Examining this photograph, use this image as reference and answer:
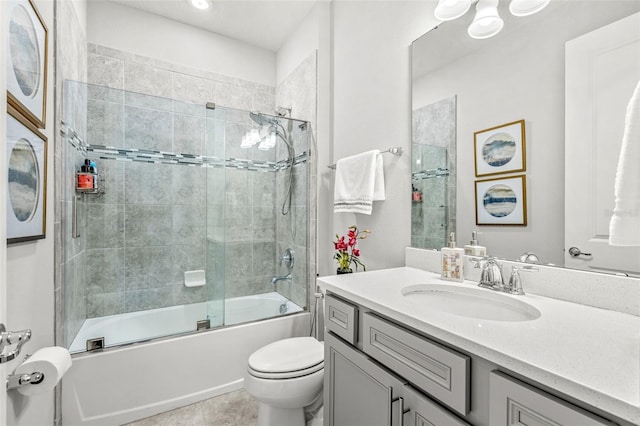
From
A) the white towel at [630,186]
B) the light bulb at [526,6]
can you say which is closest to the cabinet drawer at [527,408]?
the white towel at [630,186]

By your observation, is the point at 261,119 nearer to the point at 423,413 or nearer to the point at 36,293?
the point at 36,293

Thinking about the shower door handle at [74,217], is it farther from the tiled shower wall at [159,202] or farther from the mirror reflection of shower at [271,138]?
the mirror reflection of shower at [271,138]

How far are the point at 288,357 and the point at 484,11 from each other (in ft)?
5.96

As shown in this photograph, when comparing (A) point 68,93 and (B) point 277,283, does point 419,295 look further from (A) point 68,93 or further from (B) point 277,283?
(A) point 68,93

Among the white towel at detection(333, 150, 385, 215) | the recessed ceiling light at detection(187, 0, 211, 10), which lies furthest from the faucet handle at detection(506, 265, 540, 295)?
the recessed ceiling light at detection(187, 0, 211, 10)

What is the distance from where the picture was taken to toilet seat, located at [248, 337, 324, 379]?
53.1 inches

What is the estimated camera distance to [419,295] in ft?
3.80

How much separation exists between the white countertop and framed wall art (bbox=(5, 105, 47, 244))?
1211 mm

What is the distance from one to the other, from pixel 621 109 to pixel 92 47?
3.09 metres

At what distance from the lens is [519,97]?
1.09 metres

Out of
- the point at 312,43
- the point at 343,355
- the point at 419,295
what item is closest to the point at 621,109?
the point at 419,295

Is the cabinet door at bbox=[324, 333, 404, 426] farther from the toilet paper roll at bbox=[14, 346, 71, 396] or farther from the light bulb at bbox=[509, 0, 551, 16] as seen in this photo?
the light bulb at bbox=[509, 0, 551, 16]

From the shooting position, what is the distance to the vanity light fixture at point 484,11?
107 cm

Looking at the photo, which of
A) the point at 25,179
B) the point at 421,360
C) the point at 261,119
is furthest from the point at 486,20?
the point at 25,179
